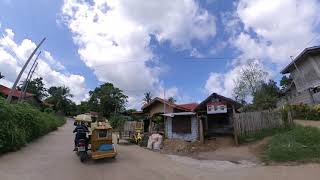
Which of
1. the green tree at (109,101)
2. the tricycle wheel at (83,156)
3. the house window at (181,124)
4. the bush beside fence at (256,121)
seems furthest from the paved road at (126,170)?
the green tree at (109,101)

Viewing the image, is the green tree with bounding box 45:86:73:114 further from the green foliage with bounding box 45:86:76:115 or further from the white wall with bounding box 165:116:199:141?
the white wall with bounding box 165:116:199:141

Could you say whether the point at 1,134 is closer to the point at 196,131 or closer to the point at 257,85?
the point at 196,131

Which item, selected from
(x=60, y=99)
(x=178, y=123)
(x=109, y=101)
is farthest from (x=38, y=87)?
(x=178, y=123)

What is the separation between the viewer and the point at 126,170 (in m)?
11.7

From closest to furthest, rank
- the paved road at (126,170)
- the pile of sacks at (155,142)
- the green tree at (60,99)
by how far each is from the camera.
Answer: the paved road at (126,170), the pile of sacks at (155,142), the green tree at (60,99)

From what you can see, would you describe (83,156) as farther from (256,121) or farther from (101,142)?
(256,121)

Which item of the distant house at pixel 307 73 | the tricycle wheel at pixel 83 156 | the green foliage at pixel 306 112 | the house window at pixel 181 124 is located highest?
the distant house at pixel 307 73

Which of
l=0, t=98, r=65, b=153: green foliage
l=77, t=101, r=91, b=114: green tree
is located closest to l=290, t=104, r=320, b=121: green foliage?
l=0, t=98, r=65, b=153: green foliage

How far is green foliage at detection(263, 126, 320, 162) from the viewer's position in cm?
1368

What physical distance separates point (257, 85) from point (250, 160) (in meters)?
25.7

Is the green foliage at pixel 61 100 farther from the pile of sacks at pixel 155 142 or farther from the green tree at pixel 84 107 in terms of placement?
the pile of sacks at pixel 155 142

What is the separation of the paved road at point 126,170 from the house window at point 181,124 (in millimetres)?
7104

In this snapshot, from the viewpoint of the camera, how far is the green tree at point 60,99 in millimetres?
96106

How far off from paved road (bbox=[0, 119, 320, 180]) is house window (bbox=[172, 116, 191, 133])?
23.3ft
